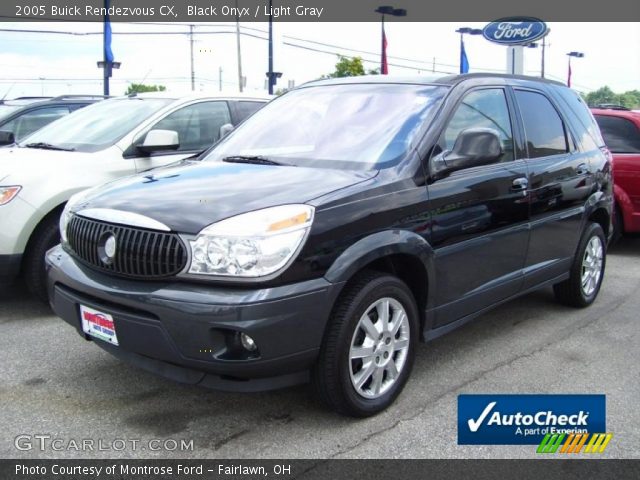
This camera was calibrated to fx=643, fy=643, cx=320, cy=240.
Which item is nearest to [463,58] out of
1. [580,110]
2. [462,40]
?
[462,40]

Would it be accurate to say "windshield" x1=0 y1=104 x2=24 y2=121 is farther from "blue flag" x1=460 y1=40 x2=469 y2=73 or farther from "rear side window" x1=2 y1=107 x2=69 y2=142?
"blue flag" x1=460 y1=40 x2=469 y2=73

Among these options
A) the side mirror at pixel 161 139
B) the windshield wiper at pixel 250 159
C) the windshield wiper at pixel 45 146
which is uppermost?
the side mirror at pixel 161 139

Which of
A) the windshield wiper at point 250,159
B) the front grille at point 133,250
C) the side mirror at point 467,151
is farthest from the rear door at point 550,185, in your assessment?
the front grille at point 133,250

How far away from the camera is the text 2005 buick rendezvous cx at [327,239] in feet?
9.29

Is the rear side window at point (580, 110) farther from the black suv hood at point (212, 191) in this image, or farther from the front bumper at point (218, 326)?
the front bumper at point (218, 326)

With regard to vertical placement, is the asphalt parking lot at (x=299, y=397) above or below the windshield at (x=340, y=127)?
below

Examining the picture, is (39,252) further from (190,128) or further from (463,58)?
(463,58)

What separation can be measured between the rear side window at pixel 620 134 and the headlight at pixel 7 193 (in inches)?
252

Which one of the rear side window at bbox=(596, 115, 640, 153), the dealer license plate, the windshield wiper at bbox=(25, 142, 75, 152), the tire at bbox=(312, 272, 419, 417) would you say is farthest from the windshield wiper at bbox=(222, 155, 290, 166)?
the rear side window at bbox=(596, 115, 640, 153)

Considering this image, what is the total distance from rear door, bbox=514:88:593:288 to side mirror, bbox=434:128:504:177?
0.83m

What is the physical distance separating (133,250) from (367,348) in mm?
1237

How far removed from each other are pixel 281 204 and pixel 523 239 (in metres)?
2.03

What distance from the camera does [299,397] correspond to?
3576mm

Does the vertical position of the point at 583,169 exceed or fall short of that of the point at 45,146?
it falls short
